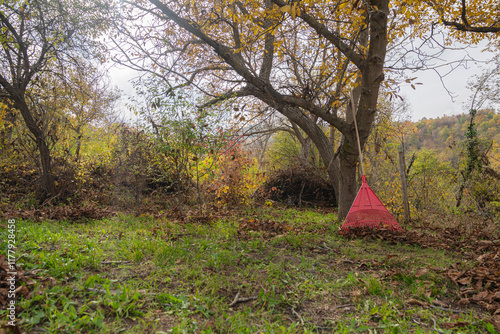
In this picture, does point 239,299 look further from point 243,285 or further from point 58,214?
point 58,214

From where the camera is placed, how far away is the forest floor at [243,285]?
80.0 inches

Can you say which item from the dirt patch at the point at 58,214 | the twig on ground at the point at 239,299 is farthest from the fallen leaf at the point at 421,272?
the dirt patch at the point at 58,214

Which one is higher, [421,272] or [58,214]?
[58,214]

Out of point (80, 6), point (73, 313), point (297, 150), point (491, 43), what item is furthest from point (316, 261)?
point (297, 150)

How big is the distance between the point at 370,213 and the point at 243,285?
279cm

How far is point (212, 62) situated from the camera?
7727 mm

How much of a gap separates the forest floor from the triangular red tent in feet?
1.42

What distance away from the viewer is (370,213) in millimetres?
4508

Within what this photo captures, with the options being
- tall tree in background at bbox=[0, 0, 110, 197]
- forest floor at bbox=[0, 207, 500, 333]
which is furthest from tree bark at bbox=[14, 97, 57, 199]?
forest floor at bbox=[0, 207, 500, 333]

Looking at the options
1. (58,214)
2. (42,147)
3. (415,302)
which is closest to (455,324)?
(415,302)

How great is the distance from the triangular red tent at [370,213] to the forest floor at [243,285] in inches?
17.0

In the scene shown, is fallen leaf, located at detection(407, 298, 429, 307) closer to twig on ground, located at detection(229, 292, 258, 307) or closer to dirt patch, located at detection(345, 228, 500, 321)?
dirt patch, located at detection(345, 228, 500, 321)

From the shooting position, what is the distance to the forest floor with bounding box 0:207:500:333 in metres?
2.03

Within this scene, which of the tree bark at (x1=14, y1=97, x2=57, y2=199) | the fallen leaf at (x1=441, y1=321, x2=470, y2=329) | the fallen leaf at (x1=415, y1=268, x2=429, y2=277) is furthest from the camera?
the tree bark at (x1=14, y1=97, x2=57, y2=199)
